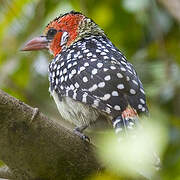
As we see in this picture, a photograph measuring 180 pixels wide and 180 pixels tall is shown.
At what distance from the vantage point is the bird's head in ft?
14.0

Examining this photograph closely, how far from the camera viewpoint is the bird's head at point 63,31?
14.0ft

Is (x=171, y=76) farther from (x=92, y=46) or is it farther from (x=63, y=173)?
(x=63, y=173)

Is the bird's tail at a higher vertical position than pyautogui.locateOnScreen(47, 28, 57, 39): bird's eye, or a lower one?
lower

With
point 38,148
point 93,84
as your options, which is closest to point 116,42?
point 93,84

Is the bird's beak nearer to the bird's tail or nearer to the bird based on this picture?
the bird

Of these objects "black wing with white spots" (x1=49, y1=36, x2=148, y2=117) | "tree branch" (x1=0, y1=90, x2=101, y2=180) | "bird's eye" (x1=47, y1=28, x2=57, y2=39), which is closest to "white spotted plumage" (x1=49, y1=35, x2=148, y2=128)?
"black wing with white spots" (x1=49, y1=36, x2=148, y2=117)

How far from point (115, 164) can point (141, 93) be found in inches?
26.4

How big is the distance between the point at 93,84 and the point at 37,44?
1275 mm

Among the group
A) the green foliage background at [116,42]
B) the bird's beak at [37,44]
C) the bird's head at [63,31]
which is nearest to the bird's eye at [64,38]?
the bird's head at [63,31]

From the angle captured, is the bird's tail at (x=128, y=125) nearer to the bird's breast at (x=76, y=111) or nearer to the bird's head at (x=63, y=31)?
the bird's breast at (x=76, y=111)

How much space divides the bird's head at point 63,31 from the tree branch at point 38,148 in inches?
60.5

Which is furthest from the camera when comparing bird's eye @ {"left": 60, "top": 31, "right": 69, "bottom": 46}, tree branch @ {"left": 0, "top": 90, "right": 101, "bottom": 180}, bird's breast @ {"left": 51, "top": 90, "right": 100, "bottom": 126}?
bird's eye @ {"left": 60, "top": 31, "right": 69, "bottom": 46}

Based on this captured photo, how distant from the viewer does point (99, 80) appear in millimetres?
3158

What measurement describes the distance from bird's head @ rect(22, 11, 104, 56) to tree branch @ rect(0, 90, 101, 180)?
154cm
